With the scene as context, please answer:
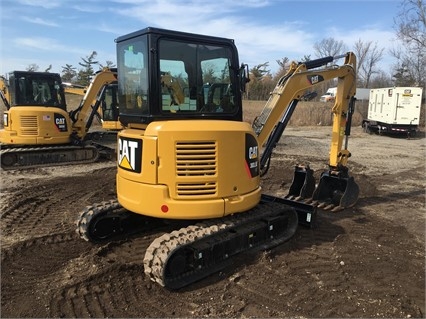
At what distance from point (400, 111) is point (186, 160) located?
19725mm

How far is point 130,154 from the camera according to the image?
4.89 metres

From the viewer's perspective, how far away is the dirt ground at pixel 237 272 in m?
4.02

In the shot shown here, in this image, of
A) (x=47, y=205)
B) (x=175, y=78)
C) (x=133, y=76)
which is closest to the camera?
(x=175, y=78)

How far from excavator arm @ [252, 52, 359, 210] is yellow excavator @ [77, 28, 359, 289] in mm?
1163

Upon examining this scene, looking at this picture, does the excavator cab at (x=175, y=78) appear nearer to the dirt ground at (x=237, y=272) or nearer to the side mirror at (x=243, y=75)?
the side mirror at (x=243, y=75)

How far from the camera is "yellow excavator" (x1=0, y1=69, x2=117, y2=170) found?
11.7 metres

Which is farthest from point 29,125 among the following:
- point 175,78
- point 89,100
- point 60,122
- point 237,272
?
point 237,272

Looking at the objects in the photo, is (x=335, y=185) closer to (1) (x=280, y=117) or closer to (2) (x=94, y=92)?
(1) (x=280, y=117)

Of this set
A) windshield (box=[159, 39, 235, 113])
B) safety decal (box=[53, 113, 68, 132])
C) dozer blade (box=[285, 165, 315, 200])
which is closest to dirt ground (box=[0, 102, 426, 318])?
dozer blade (box=[285, 165, 315, 200])

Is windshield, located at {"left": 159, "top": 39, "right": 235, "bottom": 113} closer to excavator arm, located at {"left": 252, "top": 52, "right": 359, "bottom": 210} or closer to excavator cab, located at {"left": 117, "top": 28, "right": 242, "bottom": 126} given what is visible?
excavator cab, located at {"left": 117, "top": 28, "right": 242, "bottom": 126}

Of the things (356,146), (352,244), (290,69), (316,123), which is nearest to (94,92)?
(290,69)

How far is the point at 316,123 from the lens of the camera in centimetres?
2786

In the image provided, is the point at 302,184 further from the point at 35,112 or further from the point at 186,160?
the point at 35,112

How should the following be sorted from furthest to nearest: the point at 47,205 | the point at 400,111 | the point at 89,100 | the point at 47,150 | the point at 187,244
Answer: the point at 400,111 < the point at 89,100 < the point at 47,150 < the point at 47,205 < the point at 187,244
